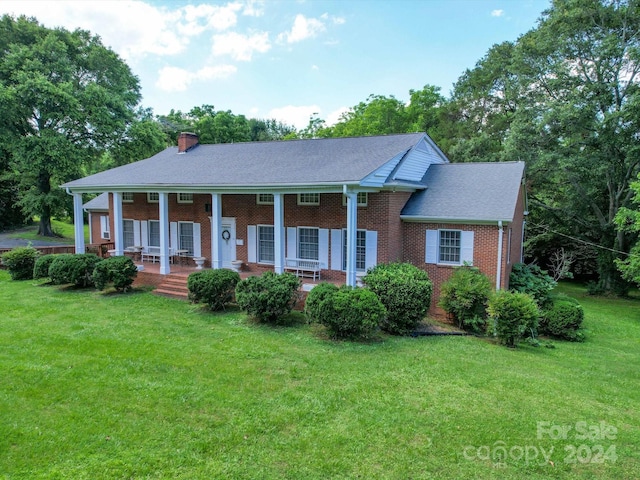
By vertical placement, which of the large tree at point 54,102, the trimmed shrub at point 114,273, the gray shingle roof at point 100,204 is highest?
the large tree at point 54,102

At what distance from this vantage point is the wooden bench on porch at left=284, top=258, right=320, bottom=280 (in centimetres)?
1505

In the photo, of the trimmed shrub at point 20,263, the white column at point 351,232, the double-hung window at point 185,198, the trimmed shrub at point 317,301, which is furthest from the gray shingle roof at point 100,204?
the trimmed shrub at point 317,301

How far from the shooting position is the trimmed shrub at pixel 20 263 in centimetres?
1658

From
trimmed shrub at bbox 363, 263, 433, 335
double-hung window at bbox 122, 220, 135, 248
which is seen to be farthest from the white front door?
trimmed shrub at bbox 363, 263, 433, 335

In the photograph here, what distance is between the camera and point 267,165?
15.6 m

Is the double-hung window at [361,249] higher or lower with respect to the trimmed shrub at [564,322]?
higher

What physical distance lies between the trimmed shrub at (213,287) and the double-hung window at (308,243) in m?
3.71

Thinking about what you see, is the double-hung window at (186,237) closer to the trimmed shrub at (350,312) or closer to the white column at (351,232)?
the white column at (351,232)

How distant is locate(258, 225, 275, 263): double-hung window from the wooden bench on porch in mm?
944

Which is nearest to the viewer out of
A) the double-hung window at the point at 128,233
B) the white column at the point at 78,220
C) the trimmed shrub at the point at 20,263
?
the trimmed shrub at the point at 20,263

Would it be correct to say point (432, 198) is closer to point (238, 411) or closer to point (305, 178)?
point (305, 178)

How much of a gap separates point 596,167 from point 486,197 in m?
10.4

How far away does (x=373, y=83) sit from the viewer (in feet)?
128

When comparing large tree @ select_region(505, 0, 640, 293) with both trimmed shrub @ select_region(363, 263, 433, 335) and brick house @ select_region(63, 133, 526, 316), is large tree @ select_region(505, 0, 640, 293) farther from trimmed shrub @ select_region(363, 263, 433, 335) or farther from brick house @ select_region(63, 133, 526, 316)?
trimmed shrub @ select_region(363, 263, 433, 335)
